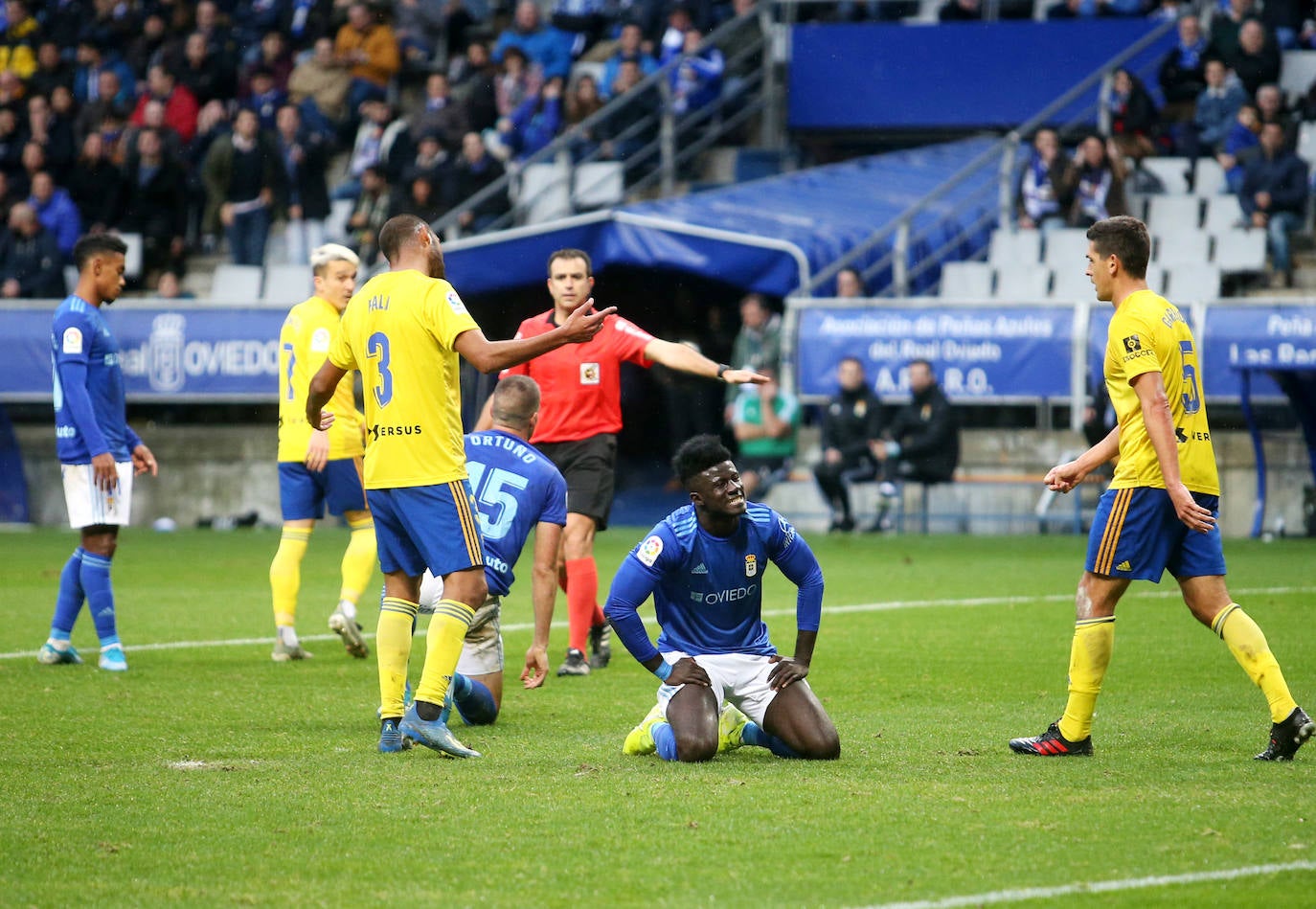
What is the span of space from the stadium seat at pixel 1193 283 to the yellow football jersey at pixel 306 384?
39.5ft

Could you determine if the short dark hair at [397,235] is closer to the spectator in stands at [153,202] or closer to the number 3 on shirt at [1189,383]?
the number 3 on shirt at [1189,383]

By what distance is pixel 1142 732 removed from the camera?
283 inches

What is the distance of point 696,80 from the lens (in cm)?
2370

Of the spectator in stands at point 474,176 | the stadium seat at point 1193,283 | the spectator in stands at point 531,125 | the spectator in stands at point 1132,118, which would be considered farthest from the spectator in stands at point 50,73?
the stadium seat at point 1193,283

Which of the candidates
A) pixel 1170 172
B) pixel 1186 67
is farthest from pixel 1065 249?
pixel 1186 67

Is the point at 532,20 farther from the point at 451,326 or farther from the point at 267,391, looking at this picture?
the point at 451,326

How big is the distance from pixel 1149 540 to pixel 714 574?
1589mm

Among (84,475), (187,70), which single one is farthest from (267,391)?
(84,475)

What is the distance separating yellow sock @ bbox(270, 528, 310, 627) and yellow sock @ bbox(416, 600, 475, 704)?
132 inches

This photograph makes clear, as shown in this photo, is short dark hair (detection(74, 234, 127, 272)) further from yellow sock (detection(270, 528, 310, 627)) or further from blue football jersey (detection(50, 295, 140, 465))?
yellow sock (detection(270, 528, 310, 627))

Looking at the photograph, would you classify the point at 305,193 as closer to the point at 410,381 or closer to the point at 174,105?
the point at 174,105

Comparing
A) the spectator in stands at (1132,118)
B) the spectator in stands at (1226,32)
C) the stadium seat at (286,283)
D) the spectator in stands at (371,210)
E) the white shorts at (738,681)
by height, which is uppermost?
the spectator in stands at (1226,32)

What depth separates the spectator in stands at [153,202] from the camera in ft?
78.8

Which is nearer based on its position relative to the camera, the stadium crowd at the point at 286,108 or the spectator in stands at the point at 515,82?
the stadium crowd at the point at 286,108
